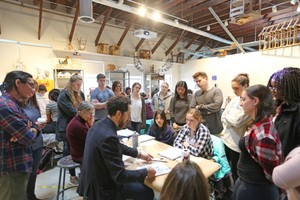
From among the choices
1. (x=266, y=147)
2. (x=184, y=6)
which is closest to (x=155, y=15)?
(x=184, y=6)

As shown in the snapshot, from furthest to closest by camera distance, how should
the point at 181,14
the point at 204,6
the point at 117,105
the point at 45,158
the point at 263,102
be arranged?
the point at 181,14, the point at 204,6, the point at 45,158, the point at 117,105, the point at 263,102

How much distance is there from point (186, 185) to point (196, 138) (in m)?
1.52

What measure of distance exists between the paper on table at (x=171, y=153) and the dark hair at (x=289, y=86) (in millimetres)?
1084

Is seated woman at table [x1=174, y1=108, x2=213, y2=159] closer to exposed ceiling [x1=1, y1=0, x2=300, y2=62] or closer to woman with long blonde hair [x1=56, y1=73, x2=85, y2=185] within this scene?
woman with long blonde hair [x1=56, y1=73, x2=85, y2=185]

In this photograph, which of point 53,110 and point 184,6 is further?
point 184,6

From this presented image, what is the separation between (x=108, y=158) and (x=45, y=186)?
7.10 ft

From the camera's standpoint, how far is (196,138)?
2197mm

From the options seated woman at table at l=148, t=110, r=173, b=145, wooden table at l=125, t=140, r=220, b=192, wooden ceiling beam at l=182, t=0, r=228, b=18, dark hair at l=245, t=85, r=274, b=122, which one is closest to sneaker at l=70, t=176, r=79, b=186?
wooden table at l=125, t=140, r=220, b=192

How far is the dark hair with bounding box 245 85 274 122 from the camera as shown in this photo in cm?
127

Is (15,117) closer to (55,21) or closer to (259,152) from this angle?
(259,152)

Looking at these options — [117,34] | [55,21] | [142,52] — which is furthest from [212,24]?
[55,21]

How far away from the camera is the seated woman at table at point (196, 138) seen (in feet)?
6.90

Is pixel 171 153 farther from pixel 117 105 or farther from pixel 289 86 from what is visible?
pixel 289 86

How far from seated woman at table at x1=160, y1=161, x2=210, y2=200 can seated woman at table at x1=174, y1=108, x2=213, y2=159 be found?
138cm
